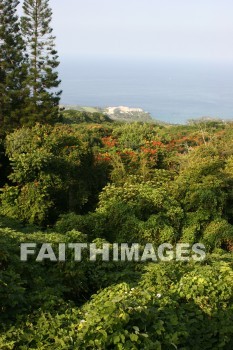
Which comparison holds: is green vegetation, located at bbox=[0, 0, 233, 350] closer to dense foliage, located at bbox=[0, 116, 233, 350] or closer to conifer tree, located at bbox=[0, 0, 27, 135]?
dense foliage, located at bbox=[0, 116, 233, 350]

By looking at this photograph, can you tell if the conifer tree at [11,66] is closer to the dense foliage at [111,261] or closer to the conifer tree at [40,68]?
A: the conifer tree at [40,68]

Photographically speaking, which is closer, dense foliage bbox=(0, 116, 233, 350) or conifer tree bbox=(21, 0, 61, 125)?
dense foliage bbox=(0, 116, 233, 350)

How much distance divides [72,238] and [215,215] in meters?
4.22

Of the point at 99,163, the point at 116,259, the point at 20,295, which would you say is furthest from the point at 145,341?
the point at 99,163

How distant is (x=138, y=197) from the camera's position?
346 inches

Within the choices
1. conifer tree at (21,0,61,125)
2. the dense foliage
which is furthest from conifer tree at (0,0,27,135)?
the dense foliage

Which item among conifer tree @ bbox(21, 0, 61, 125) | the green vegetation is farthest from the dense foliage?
conifer tree @ bbox(21, 0, 61, 125)

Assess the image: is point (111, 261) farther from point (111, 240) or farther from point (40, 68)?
point (40, 68)

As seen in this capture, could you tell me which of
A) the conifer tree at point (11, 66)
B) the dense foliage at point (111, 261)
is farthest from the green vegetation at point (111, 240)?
the conifer tree at point (11, 66)

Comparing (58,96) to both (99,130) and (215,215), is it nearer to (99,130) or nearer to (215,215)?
(99,130)

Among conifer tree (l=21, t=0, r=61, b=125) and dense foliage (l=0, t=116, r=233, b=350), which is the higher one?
conifer tree (l=21, t=0, r=61, b=125)

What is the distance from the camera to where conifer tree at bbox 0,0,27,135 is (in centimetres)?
1988

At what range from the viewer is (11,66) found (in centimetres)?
2036

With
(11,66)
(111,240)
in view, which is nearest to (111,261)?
(111,240)
